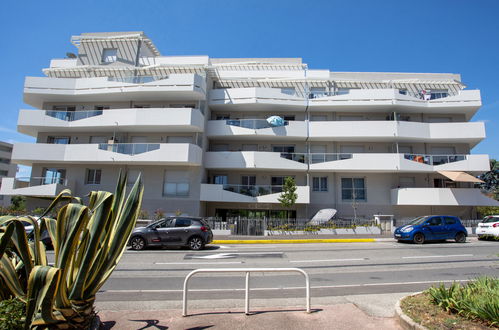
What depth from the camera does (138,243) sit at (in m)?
14.2

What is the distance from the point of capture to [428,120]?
1113 inches

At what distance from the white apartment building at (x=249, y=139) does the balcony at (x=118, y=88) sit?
0.10 m

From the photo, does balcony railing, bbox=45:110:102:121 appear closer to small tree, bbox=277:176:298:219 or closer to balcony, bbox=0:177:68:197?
balcony, bbox=0:177:68:197

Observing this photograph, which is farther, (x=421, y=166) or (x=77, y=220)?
(x=421, y=166)

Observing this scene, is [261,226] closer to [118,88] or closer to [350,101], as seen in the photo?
[350,101]

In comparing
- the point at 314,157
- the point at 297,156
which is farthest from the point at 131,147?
the point at 314,157

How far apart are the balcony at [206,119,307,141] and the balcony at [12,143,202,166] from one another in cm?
317

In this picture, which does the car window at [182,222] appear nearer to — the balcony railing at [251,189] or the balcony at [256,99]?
the balcony railing at [251,189]

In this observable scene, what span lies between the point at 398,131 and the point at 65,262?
27373mm

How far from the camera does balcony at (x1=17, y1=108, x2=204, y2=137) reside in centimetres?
2466

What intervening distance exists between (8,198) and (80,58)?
4856cm

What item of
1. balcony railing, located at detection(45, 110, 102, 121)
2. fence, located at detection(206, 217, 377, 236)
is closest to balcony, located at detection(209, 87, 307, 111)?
balcony railing, located at detection(45, 110, 102, 121)

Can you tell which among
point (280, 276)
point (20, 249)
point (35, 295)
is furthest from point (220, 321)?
point (280, 276)

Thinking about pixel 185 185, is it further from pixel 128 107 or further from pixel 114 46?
pixel 114 46
